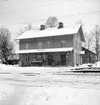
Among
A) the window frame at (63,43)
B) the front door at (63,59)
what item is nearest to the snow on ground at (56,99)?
the front door at (63,59)

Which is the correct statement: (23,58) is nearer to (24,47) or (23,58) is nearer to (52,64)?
(24,47)

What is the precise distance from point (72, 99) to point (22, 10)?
1152cm

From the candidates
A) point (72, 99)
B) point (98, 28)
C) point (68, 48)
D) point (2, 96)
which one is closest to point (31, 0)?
point (2, 96)

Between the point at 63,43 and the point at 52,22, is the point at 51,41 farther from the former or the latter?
the point at 52,22

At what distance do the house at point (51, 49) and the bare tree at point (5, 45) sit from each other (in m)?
16.6

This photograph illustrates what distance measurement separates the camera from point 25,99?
6.23 metres

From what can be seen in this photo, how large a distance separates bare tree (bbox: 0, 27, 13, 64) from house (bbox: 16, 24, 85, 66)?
54.6 feet

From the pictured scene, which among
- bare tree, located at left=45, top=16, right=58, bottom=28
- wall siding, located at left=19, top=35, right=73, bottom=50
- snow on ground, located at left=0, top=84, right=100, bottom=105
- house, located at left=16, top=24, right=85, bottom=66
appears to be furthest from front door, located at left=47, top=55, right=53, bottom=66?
snow on ground, located at left=0, top=84, right=100, bottom=105

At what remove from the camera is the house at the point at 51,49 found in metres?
30.1

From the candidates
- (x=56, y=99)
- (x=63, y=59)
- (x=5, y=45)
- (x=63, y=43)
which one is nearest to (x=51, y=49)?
(x=63, y=43)

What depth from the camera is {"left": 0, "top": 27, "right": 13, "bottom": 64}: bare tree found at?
5062 centimetres

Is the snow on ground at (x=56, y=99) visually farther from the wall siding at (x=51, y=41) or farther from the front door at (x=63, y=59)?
the wall siding at (x=51, y=41)

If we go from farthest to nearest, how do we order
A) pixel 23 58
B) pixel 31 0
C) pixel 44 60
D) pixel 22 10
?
1. pixel 23 58
2. pixel 44 60
3. pixel 22 10
4. pixel 31 0

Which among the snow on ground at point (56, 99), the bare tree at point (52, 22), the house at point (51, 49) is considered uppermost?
the bare tree at point (52, 22)
